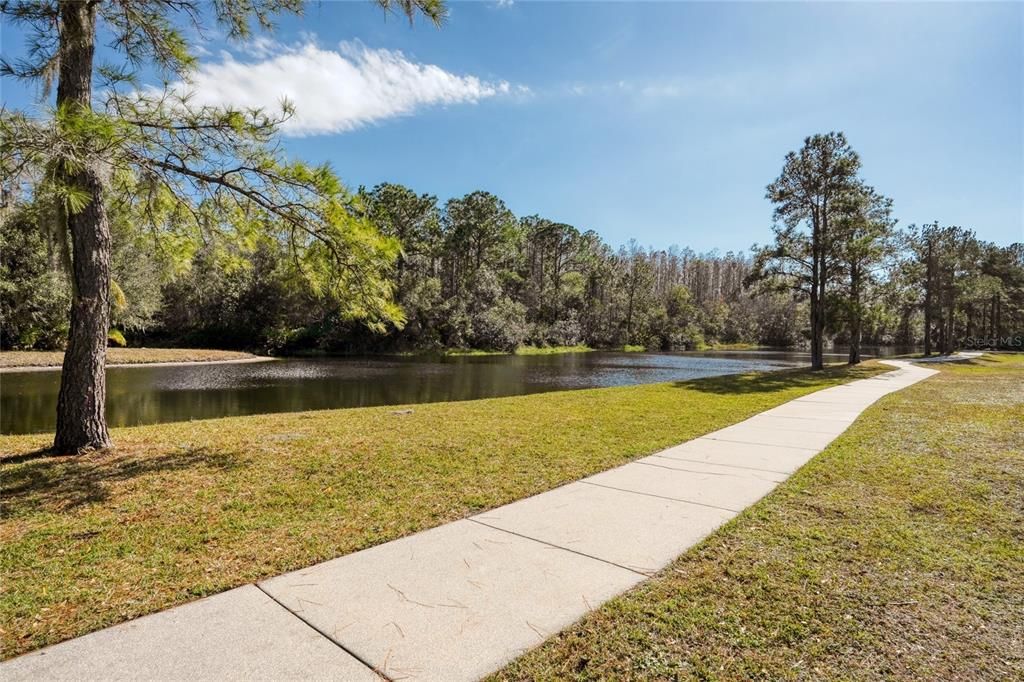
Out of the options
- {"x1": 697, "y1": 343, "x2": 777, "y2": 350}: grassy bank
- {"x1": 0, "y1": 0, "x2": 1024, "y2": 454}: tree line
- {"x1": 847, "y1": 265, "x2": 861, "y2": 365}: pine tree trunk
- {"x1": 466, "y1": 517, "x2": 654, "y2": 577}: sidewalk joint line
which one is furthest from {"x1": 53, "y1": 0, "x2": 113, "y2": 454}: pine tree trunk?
{"x1": 697, "y1": 343, "x2": 777, "y2": 350}: grassy bank

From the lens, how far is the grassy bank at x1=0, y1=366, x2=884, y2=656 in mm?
3168

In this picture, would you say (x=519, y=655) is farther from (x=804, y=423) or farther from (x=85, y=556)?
(x=804, y=423)

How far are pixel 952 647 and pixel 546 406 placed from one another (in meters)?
9.00

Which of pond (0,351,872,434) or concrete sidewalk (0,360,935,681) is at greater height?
concrete sidewalk (0,360,935,681)

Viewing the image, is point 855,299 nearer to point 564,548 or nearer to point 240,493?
point 564,548

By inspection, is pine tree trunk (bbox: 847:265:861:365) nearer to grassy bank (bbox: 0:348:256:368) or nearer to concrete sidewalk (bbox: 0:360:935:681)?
concrete sidewalk (bbox: 0:360:935:681)

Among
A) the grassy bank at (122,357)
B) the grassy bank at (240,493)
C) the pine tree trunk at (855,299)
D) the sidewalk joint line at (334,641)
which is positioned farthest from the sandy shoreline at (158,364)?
the pine tree trunk at (855,299)

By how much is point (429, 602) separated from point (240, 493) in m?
2.83

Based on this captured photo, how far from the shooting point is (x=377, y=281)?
6.69m

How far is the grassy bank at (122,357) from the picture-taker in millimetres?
24125

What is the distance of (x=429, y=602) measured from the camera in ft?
9.74

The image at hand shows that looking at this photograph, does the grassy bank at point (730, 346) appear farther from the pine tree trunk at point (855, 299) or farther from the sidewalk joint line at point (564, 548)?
the sidewalk joint line at point (564, 548)

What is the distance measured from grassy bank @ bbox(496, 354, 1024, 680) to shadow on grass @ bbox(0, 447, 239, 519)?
4435 millimetres

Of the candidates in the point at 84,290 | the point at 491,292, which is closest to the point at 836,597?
the point at 84,290
